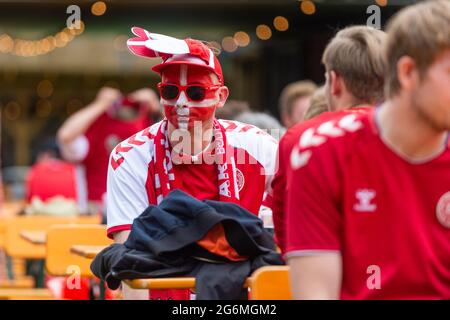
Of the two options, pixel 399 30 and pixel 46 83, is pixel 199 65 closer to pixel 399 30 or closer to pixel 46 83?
pixel 399 30

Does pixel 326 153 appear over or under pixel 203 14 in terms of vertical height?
under

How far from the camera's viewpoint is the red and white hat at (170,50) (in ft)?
15.3

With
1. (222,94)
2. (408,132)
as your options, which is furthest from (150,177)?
(408,132)

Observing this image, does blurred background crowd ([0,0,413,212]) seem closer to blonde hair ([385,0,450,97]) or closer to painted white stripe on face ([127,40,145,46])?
painted white stripe on face ([127,40,145,46])

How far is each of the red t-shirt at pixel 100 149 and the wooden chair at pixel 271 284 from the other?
6.67 meters

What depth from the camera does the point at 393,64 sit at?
10.1 ft

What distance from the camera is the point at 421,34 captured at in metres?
2.99

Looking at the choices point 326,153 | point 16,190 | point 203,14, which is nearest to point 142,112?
point 326,153

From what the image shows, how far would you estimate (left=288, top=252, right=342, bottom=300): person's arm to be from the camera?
3.04 meters

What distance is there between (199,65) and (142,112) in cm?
520

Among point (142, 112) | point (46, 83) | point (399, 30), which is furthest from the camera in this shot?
point (46, 83)

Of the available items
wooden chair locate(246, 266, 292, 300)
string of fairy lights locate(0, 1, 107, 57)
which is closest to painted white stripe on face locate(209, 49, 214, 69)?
Answer: wooden chair locate(246, 266, 292, 300)

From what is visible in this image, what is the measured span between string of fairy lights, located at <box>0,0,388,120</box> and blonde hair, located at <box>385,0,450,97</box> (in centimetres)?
1070

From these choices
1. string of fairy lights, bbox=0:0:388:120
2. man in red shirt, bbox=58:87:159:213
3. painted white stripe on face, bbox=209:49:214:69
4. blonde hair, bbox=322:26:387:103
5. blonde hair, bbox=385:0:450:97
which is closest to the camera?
blonde hair, bbox=385:0:450:97
